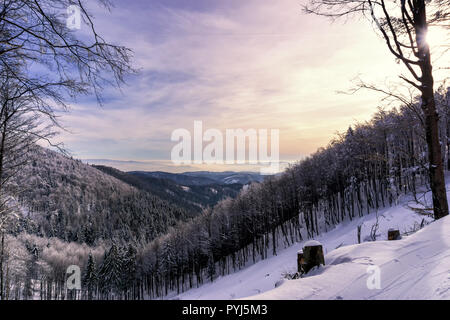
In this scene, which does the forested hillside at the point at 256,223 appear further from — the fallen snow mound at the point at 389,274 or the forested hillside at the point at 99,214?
the forested hillside at the point at 99,214

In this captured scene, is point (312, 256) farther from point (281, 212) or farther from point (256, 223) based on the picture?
point (281, 212)

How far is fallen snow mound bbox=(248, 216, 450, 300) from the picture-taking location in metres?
2.56

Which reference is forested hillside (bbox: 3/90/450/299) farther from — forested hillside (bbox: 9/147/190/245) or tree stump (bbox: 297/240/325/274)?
forested hillside (bbox: 9/147/190/245)

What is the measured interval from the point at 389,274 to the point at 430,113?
441 centimetres

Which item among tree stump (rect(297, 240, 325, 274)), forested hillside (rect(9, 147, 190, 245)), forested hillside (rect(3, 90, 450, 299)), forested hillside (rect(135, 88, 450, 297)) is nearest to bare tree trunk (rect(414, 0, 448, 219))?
tree stump (rect(297, 240, 325, 274))

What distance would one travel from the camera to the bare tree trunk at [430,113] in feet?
17.5

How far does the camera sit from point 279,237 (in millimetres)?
49344

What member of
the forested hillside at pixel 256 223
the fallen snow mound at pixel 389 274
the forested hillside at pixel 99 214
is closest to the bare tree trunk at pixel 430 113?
the fallen snow mound at pixel 389 274

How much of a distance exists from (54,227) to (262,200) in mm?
122783

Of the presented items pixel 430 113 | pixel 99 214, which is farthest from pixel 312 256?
pixel 99 214

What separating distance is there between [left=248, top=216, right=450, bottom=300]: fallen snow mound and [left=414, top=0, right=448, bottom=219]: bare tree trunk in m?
2.00
